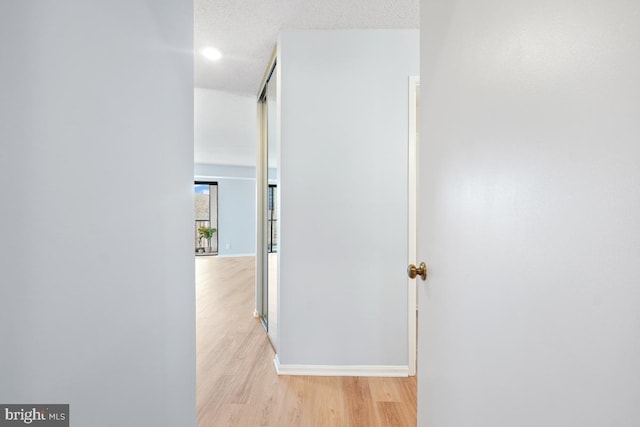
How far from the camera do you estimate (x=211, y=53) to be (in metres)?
2.68

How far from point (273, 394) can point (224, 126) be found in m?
4.03

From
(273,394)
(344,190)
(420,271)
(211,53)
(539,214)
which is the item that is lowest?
(273,394)

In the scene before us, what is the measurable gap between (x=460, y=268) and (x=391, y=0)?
1851mm

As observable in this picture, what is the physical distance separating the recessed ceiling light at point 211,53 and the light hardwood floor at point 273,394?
2.40 m

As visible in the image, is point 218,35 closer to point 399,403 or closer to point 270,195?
point 270,195

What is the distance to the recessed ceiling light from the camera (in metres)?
2.61

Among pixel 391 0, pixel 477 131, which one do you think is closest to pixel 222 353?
pixel 477 131

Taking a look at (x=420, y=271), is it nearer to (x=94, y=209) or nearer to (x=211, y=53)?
(x=94, y=209)

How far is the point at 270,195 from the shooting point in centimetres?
354

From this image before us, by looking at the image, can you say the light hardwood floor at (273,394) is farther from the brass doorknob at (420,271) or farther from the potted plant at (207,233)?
the potted plant at (207,233)

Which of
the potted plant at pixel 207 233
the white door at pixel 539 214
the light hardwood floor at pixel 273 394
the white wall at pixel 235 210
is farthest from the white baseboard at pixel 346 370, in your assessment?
the potted plant at pixel 207 233

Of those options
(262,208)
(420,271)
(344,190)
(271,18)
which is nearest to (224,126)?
(262,208)

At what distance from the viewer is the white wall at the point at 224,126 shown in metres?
3.86

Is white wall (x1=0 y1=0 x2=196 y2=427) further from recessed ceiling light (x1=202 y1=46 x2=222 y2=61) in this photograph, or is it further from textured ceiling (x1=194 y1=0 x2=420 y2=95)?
recessed ceiling light (x1=202 y1=46 x2=222 y2=61)
